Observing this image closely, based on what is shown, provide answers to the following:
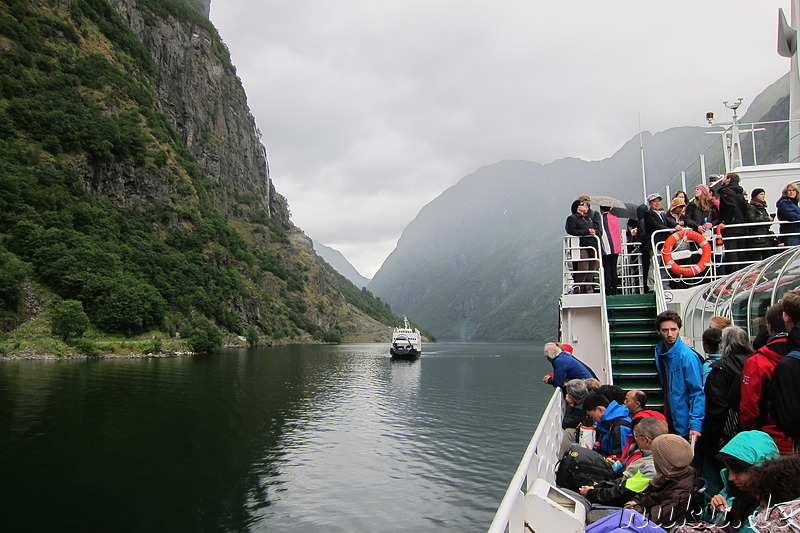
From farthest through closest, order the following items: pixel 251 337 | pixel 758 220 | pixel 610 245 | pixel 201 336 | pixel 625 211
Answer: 1. pixel 251 337
2. pixel 201 336
3. pixel 625 211
4. pixel 610 245
5. pixel 758 220

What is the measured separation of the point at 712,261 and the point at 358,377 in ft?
119

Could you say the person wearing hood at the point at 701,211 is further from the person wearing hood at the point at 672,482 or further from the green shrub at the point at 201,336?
the green shrub at the point at 201,336

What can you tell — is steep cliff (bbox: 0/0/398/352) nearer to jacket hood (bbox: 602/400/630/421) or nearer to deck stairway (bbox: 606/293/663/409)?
deck stairway (bbox: 606/293/663/409)

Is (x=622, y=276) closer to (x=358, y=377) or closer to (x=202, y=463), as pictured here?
(x=202, y=463)

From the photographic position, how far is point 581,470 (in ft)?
17.9

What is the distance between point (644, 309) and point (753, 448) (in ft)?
26.6

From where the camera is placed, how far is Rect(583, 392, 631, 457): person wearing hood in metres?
6.02

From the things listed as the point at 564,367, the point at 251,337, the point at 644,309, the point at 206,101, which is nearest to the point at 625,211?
the point at 644,309

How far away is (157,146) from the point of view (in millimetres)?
99875

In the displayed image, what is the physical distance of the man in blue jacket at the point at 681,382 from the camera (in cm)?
521

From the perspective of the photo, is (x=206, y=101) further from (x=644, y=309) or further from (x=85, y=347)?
(x=644, y=309)

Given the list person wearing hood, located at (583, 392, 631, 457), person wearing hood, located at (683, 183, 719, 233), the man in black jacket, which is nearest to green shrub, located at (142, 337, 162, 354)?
the man in black jacket

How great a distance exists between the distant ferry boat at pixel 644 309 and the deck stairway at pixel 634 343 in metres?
0.02

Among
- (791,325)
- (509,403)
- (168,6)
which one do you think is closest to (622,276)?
(791,325)
